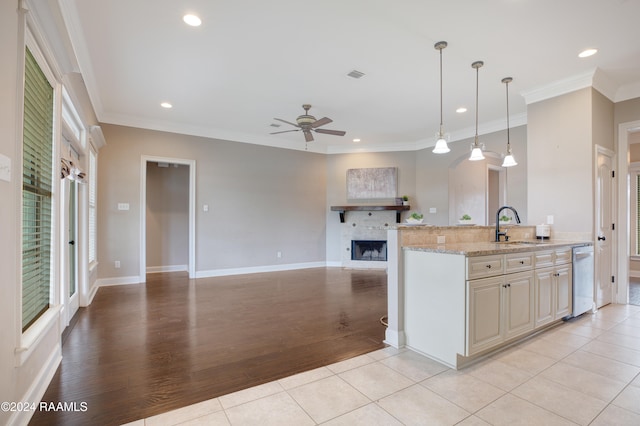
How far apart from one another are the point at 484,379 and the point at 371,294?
2537 mm

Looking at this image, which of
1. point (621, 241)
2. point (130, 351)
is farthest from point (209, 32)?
point (621, 241)

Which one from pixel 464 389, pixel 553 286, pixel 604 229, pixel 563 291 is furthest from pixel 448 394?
pixel 604 229

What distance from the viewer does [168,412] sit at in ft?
5.97

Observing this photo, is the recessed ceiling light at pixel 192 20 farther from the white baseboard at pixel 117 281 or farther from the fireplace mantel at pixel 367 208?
the fireplace mantel at pixel 367 208

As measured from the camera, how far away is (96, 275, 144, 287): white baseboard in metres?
5.15

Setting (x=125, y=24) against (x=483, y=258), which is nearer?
(x=483, y=258)

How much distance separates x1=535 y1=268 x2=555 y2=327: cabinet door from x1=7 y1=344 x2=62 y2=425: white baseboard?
387 centimetres

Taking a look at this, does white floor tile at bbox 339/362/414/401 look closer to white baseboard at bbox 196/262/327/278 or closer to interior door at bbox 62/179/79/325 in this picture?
interior door at bbox 62/179/79/325

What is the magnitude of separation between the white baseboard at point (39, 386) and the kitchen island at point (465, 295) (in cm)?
253

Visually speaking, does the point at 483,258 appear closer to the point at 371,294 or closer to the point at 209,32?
the point at 371,294

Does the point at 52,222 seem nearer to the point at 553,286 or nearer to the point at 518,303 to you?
the point at 518,303

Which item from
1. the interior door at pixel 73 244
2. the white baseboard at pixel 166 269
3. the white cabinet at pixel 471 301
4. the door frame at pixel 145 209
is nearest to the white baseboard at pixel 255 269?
the door frame at pixel 145 209

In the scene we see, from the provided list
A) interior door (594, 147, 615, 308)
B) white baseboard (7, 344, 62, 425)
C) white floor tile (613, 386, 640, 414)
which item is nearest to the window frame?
white baseboard (7, 344, 62, 425)

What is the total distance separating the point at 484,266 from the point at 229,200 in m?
5.02
